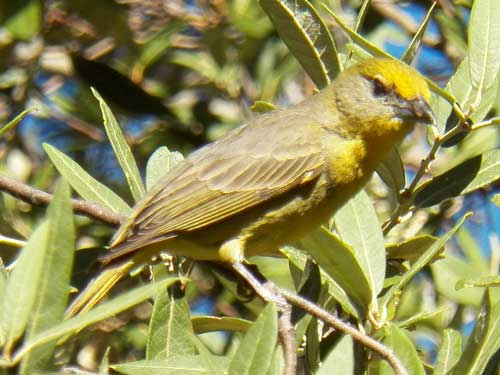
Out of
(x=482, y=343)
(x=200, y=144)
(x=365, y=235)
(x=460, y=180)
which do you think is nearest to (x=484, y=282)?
(x=482, y=343)

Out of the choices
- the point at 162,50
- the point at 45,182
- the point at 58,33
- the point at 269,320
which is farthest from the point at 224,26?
the point at 269,320

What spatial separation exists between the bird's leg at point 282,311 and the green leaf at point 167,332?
305mm

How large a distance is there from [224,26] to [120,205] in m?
2.15

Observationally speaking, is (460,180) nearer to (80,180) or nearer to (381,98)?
(381,98)

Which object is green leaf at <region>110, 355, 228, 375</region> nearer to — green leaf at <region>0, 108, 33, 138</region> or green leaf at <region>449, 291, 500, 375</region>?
green leaf at <region>449, 291, 500, 375</region>

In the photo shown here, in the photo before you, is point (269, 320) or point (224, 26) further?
point (224, 26)

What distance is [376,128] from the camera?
15.7ft

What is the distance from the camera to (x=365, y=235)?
3887 mm

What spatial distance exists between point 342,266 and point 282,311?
0.83ft

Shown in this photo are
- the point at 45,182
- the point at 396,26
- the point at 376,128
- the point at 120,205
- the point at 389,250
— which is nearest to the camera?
the point at 389,250

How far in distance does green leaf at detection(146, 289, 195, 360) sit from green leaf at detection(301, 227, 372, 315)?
49cm

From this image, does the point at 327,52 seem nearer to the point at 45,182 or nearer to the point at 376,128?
the point at 376,128

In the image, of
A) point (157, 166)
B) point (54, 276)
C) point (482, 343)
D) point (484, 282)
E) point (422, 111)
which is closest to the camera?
point (54, 276)

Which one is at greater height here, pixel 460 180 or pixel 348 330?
pixel 460 180
